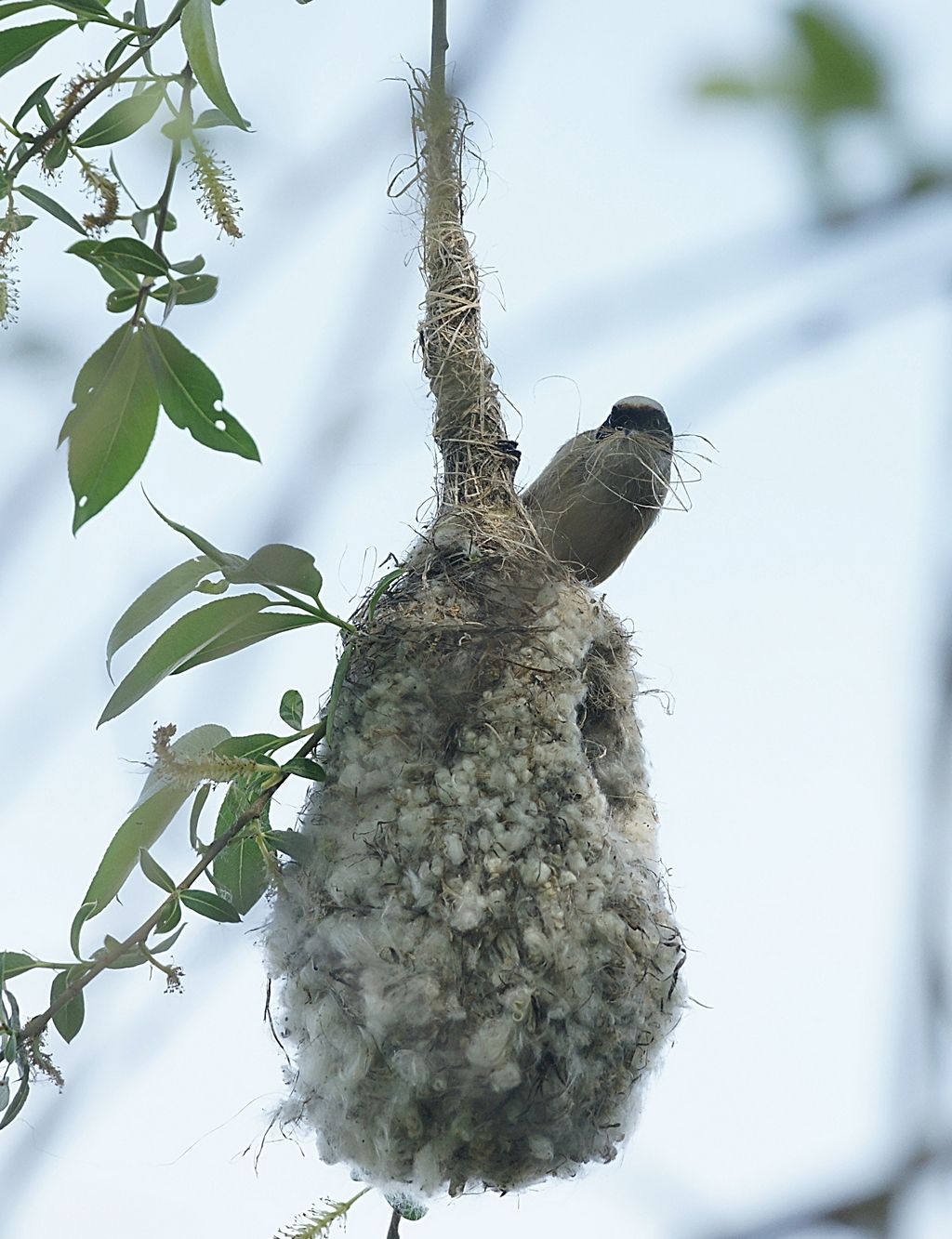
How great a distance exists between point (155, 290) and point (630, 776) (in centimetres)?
94

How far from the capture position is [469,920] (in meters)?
1.67

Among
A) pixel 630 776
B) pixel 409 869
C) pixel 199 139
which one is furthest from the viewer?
pixel 630 776

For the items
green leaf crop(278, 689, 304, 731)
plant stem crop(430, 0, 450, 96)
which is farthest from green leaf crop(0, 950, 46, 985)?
plant stem crop(430, 0, 450, 96)

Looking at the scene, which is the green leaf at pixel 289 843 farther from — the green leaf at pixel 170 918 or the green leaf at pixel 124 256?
the green leaf at pixel 124 256

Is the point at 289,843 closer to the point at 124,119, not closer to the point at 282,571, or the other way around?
the point at 282,571

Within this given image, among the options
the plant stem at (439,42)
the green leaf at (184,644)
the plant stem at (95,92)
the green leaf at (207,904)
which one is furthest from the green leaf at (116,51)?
the green leaf at (207,904)

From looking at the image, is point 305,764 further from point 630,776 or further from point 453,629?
point 630,776

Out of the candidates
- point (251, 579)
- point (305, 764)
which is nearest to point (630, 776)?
point (305, 764)

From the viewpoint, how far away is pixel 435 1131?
168cm

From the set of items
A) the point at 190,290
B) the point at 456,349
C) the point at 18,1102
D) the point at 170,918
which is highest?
the point at 456,349

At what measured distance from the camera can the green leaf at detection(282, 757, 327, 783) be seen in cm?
178

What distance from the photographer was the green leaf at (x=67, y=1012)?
1.70m

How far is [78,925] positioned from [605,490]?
3.42ft

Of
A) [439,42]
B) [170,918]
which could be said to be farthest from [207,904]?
[439,42]
